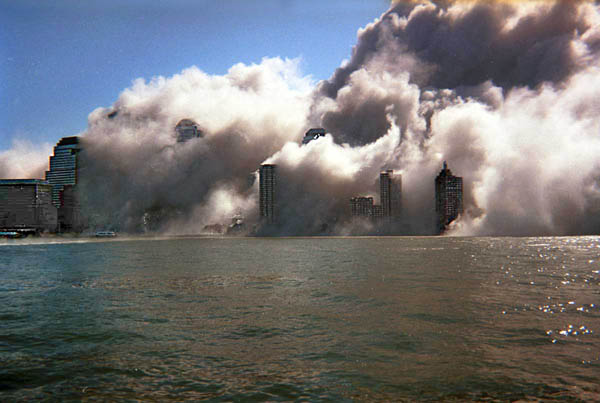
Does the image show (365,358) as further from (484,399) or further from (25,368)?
(25,368)

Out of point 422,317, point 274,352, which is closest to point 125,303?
point 274,352

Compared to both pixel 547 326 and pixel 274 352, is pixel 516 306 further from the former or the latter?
pixel 274 352

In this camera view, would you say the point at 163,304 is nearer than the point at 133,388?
No

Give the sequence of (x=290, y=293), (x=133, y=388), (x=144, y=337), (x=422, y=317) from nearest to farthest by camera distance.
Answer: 1. (x=133, y=388)
2. (x=144, y=337)
3. (x=422, y=317)
4. (x=290, y=293)

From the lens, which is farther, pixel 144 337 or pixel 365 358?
pixel 144 337

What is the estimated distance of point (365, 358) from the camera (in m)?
25.9

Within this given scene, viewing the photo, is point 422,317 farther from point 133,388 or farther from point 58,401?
point 58,401

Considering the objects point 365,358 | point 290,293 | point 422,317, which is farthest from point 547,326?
point 290,293

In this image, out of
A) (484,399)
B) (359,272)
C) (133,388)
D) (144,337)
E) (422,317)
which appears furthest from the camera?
(359,272)

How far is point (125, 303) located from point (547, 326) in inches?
1471

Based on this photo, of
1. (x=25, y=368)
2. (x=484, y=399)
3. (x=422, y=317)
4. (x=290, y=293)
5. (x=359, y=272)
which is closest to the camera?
(x=484, y=399)

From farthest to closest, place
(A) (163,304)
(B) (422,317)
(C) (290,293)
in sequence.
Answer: (C) (290,293)
(A) (163,304)
(B) (422,317)

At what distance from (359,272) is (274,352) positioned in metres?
54.3

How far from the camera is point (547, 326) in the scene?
109ft
